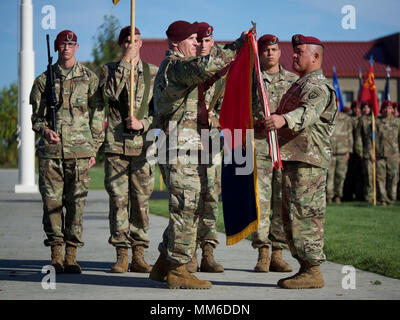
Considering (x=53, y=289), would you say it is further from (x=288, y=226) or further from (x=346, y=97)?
Result: (x=346, y=97)

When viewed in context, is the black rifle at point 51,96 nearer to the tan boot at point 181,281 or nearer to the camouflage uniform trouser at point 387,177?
the tan boot at point 181,281

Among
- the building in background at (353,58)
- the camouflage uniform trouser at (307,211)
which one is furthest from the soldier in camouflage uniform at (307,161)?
the building in background at (353,58)

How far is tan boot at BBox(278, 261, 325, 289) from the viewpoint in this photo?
22.5 feet

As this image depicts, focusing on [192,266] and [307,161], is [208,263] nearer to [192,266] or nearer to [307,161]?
[192,266]

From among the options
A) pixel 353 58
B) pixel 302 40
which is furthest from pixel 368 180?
pixel 353 58

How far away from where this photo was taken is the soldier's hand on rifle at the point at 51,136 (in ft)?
26.6

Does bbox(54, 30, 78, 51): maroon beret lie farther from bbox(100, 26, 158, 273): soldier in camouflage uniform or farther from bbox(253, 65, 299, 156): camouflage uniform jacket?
bbox(253, 65, 299, 156): camouflage uniform jacket

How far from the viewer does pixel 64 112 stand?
27.2ft

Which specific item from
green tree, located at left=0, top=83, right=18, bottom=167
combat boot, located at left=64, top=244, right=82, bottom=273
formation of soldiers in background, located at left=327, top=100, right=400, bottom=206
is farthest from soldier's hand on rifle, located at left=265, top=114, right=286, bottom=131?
green tree, located at left=0, top=83, right=18, bottom=167

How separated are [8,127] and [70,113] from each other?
44.5 m

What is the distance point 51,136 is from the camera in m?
8.12

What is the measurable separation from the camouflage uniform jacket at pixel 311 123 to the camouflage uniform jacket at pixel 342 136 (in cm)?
1274
